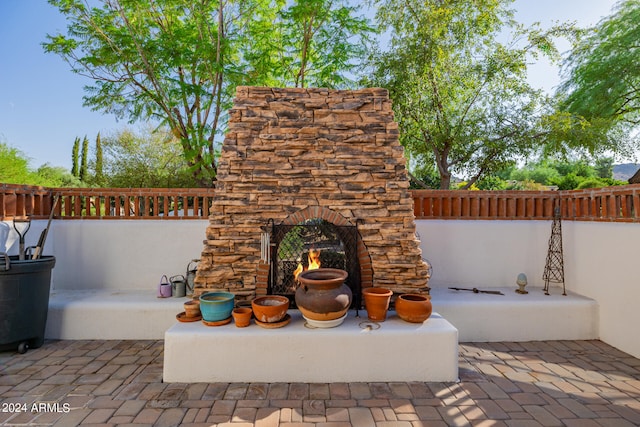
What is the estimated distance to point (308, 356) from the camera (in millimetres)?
2838

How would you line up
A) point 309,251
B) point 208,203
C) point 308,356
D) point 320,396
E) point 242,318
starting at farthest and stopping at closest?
point 208,203 < point 309,251 < point 242,318 < point 308,356 < point 320,396

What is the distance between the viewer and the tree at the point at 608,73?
21.2 ft

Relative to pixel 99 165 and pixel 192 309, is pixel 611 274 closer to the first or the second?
pixel 192 309

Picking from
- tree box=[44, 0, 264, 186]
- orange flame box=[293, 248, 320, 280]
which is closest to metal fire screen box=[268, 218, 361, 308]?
orange flame box=[293, 248, 320, 280]

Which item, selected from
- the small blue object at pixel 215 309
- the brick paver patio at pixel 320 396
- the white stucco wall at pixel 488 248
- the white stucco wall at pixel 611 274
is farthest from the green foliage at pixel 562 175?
the small blue object at pixel 215 309

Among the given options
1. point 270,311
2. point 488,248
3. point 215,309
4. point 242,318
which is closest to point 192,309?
point 215,309

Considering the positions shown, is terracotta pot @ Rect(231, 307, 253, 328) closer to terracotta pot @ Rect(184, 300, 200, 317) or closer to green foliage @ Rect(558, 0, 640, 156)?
terracotta pot @ Rect(184, 300, 200, 317)

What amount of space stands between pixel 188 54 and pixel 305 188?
15.2 feet

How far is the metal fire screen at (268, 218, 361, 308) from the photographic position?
3531 millimetres

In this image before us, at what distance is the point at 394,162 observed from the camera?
359cm

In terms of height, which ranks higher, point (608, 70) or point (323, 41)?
point (323, 41)

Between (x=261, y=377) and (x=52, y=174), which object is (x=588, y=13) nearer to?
(x=261, y=377)

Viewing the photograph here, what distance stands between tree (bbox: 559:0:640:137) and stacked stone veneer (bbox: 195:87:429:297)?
6230 mm

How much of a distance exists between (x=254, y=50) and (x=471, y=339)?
7.29m
